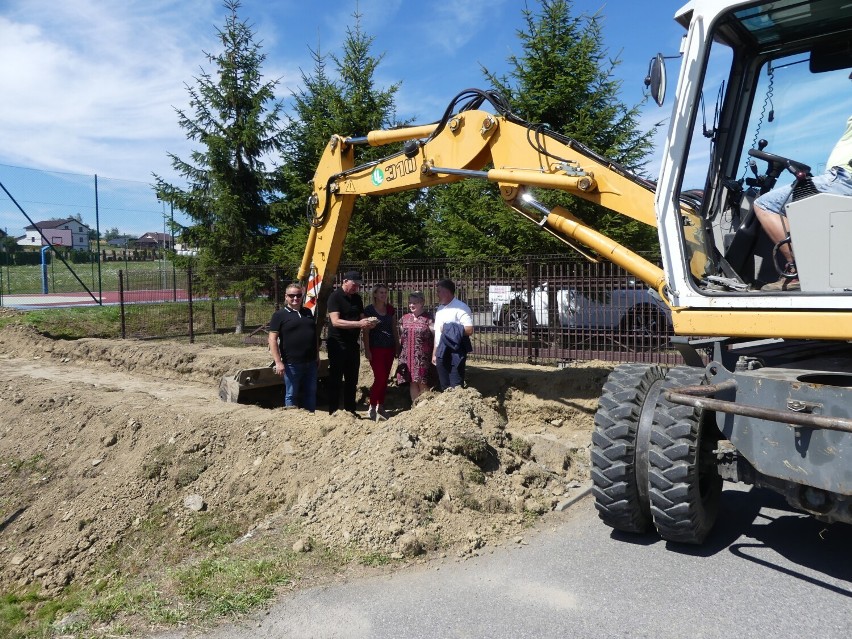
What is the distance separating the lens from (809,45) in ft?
13.5

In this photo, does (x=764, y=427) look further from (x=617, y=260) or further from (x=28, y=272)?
(x=28, y=272)

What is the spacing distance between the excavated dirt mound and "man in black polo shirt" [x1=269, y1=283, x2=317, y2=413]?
2.00ft

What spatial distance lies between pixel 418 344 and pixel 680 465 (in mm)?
4203

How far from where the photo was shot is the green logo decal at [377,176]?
7.61 m

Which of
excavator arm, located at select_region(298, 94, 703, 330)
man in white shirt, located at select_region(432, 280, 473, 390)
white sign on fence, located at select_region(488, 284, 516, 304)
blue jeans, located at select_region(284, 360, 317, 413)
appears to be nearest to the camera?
excavator arm, located at select_region(298, 94, 703, 330)

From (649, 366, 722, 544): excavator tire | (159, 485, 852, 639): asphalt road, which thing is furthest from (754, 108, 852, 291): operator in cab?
(159, 485, 852, 639): asphalt road

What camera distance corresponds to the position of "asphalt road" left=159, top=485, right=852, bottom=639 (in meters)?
3.38

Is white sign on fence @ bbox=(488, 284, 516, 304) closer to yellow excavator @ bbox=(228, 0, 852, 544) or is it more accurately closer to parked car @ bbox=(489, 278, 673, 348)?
parked car @ bbox=(489, 278, 673, 348)

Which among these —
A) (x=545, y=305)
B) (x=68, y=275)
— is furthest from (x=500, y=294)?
(x=68, y=275)

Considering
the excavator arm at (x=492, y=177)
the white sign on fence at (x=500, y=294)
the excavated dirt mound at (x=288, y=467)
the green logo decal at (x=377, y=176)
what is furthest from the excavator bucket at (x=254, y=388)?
the white sign on fence at (x=500, y=294)

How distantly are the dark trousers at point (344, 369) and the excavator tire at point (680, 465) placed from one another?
175 inches

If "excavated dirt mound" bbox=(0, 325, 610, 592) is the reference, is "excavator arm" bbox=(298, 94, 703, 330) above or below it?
above

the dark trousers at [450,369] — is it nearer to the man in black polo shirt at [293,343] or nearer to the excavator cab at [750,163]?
the man in black polo shirt at [293,343]

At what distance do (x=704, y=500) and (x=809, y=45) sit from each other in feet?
9.57
